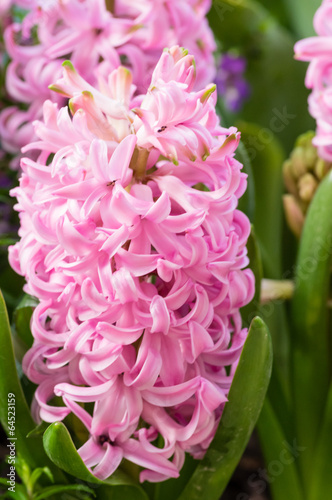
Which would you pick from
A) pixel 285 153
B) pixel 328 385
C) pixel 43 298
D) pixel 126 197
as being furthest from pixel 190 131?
pixel 285 153

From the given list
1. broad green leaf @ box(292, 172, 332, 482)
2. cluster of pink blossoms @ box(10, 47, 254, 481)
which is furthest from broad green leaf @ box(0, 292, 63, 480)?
broad green leaf @ box(292, 172, 332, 482)

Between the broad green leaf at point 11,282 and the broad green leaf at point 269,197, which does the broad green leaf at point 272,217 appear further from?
the broad green leaf at point 11,282

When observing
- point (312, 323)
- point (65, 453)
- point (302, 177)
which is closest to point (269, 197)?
point (302, 177)

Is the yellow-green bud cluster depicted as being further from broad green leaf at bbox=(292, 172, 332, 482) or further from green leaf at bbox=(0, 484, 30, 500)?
green leaf at bbox=(0, 484, 30, 500)

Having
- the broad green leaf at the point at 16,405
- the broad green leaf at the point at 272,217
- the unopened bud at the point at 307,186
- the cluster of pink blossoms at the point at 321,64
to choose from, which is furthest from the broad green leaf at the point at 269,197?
the broad green leaf at the point at 16,405

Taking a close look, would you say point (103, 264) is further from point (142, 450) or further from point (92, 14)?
point (92, 14)

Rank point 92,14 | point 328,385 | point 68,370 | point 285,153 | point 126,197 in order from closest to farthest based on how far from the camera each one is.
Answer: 1. point 126,197
2. point 68,370
3. point 92,14
4. point 328,385
5. point 285,153
